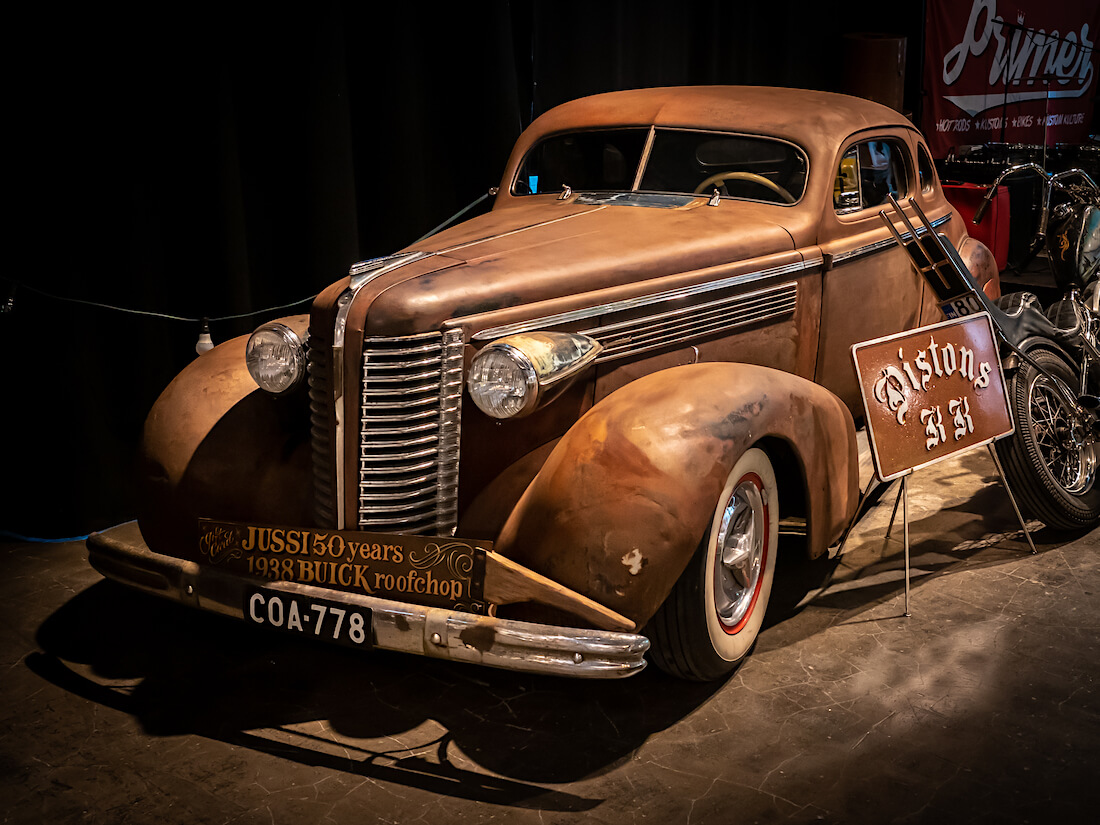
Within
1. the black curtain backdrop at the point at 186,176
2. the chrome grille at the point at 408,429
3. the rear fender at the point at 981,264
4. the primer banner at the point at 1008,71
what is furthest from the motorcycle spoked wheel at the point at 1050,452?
the primer banner at the point at 1008,71

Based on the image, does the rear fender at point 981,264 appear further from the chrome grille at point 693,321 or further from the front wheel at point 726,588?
the front wheel at point 726,588

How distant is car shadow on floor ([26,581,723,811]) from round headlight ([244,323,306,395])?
0.90 metres

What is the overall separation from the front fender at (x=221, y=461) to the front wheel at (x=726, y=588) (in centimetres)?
118

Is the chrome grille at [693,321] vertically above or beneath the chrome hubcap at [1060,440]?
above

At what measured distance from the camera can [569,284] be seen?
10.9 feet

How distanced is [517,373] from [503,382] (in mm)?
54

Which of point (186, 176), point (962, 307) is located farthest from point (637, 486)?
point (186, 176)

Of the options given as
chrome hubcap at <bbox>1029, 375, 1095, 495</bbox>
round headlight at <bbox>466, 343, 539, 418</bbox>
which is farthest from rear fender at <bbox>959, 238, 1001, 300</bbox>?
round headlight at <bbox>466, 343, 539, 418</bbox>

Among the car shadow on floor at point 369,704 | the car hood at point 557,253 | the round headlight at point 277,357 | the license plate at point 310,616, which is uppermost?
the car hood at point 557,253

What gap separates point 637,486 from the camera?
9.14 ft

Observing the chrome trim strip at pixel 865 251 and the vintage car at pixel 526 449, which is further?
the chrome trim strip at pixel 865 251

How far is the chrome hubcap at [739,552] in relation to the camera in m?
3.22

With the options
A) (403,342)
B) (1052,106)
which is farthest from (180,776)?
(1052,106)

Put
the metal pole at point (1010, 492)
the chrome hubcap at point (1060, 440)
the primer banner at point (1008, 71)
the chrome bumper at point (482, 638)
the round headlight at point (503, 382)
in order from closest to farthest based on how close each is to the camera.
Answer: the chrome bumper at point (482, 638), the round headlight at point (503, 382), the metal pole at point (1010, 492), the chrome hubcap at point (1060, 440), the primer banner at point (1008, 71)
